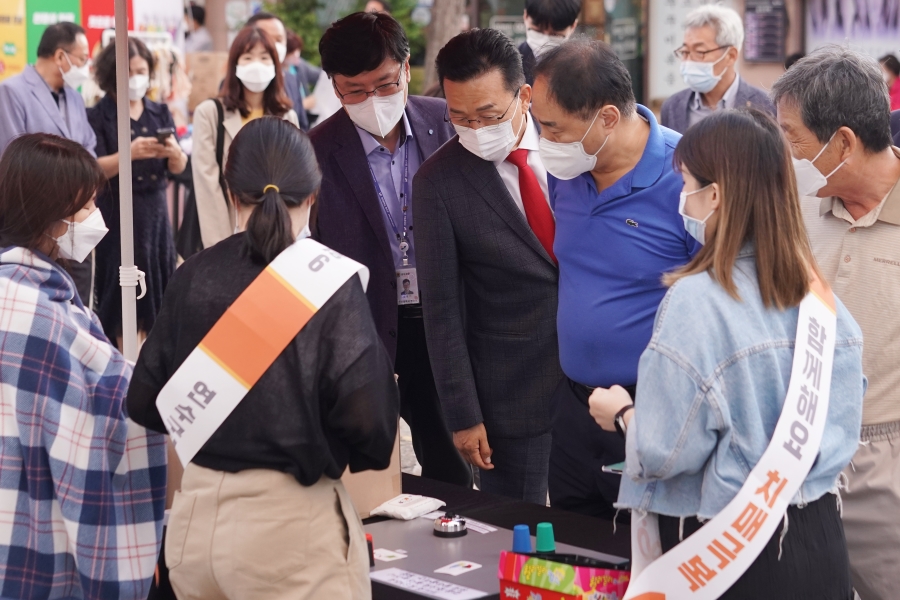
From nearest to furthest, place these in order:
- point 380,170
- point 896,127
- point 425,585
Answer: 1. point 425,585
2. point 896,127
3. point 380,170

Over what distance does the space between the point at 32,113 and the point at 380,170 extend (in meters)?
3.21

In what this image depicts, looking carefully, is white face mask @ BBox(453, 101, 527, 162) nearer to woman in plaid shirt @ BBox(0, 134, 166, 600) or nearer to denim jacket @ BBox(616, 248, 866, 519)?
woman in plaid shirt @ BBox(0, 134, 166, 600)

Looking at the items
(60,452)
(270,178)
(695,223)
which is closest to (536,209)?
(695,223)

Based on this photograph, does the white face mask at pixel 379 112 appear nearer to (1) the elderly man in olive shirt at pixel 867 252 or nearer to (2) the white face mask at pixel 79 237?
(2) the white face mask at pixel 79 237

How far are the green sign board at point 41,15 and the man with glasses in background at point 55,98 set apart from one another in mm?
1491

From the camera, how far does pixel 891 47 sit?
9.94m

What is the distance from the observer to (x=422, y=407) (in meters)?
3.44

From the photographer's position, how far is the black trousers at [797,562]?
1.95 metres

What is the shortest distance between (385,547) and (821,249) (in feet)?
4.10

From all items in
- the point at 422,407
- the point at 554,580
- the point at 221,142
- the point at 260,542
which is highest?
the point at 221,142

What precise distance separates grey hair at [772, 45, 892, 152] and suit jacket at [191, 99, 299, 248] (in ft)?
11.8

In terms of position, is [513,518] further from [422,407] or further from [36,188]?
[36,188]

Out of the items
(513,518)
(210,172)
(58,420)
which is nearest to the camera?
(58,420)

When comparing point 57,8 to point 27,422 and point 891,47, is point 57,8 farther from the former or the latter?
point 891,47
